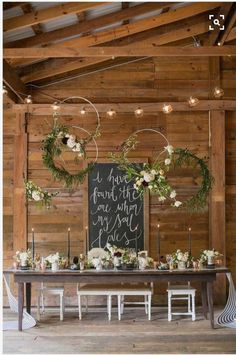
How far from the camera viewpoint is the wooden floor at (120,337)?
17.3ft

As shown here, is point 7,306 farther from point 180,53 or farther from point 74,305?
point 180,53

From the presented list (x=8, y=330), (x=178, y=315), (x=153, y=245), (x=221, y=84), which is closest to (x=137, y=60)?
(x=221, y=84)

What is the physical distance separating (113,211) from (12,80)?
94.1 inches

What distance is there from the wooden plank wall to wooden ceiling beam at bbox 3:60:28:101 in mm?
375

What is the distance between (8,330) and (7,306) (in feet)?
5.56

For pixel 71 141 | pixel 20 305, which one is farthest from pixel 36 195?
pixel 20 305

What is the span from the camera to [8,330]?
20.3 ft

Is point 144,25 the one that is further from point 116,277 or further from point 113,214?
point 116,277

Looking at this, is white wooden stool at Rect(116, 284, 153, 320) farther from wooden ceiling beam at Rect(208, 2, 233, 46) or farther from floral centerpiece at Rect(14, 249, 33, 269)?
wooden ceiling beam at Rect(208, 2, 233, 46)

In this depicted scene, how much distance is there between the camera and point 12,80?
7.08 meters

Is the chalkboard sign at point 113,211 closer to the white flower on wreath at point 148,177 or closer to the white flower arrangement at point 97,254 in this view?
the white flower arrangement at point 97,254

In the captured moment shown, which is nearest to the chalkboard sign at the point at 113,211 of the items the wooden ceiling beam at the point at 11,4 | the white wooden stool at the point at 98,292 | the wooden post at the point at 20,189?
the wooden post at the point at 20,189

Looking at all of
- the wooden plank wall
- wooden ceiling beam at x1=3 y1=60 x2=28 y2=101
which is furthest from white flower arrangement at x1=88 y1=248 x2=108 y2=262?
wooden ceiling beam at x1=3 y1=60 x2=28 y2=101

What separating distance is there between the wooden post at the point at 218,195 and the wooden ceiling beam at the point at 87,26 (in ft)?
7.34
